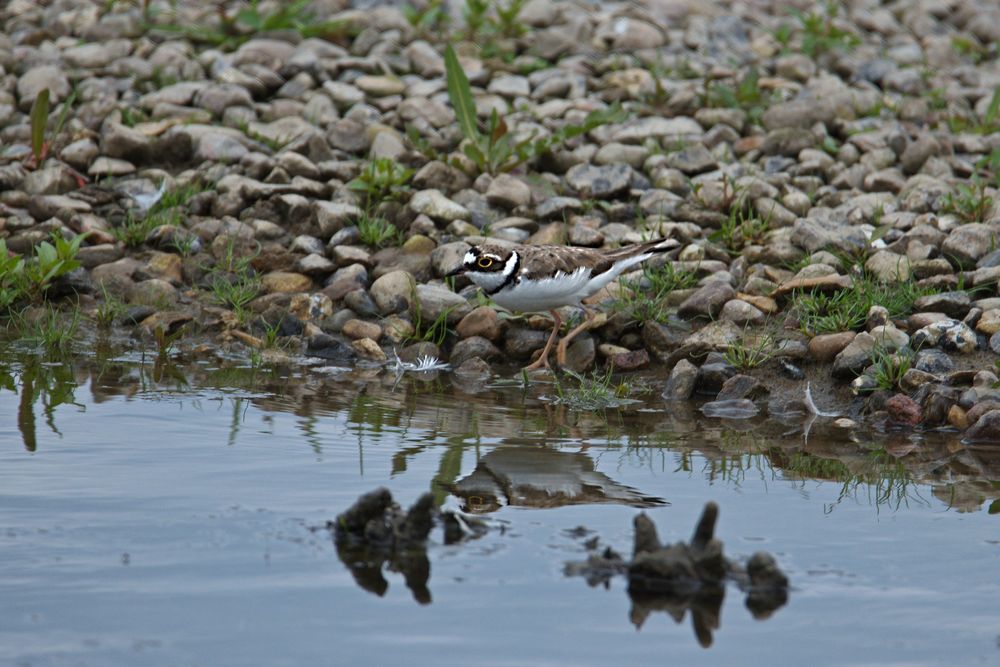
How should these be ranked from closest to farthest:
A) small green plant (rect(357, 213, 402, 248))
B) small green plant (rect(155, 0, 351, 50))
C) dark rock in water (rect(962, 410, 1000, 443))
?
dark rock in water (rect(962, 410, 1000, 443)) → small green plant (rect(357, 213, 402, 248)) → small green plant (rect(155, 0, 351, 50))

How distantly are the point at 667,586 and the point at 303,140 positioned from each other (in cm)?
678

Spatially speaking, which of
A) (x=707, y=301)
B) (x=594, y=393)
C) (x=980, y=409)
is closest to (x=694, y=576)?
(x=980, y=409)

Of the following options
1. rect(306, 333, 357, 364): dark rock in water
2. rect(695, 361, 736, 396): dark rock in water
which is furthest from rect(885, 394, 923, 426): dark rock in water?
rect(306, 333, 357, 364): dark rock in water

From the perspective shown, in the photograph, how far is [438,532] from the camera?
16.1ft

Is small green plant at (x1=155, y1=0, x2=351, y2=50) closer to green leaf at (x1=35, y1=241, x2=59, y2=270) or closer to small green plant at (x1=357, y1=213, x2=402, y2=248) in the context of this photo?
small green plant at (x1=357, y1=213, x2=402, y2=248)

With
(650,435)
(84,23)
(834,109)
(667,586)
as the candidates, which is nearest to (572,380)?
(650,435)

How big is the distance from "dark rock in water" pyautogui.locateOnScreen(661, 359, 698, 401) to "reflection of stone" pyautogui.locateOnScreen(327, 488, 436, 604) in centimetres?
301

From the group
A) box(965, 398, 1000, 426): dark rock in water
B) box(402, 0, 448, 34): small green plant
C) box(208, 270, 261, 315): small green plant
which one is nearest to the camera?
box(965, 398, 1000, 426): dark rock in water

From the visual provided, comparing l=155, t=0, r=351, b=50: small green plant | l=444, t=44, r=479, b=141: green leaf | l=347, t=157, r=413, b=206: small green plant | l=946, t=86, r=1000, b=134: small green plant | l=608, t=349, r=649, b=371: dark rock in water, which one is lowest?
l=608, t=349, r=649, b=371: dark rock in water

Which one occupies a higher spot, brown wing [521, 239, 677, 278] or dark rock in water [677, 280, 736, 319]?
brown wing [521, 239, 677, 278]

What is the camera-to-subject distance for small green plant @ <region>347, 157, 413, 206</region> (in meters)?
9.48

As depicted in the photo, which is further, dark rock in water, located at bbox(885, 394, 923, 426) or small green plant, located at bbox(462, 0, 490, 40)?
small green plant, located at bbox(462, 0, 490, 40)

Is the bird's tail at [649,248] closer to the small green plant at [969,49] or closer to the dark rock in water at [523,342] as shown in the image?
the dark rock in water at [523,342]

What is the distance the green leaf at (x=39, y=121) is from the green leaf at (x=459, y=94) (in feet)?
10.3
